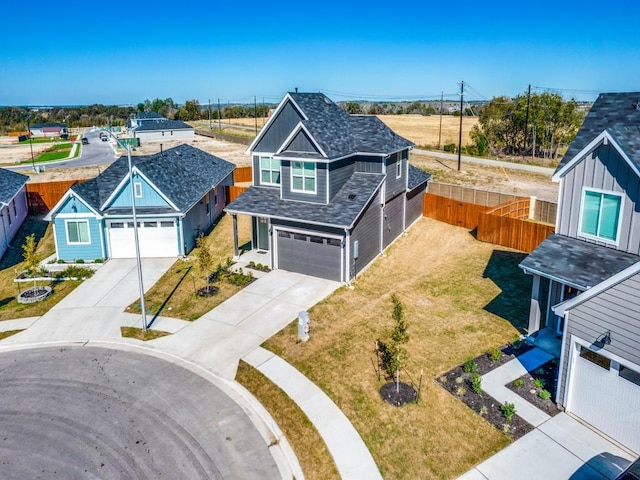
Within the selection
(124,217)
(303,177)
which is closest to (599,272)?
(303,177)

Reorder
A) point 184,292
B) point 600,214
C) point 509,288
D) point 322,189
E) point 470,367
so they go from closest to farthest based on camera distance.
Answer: point 470,367, point 600,214, point 509,288, point 184,292, point 322,189

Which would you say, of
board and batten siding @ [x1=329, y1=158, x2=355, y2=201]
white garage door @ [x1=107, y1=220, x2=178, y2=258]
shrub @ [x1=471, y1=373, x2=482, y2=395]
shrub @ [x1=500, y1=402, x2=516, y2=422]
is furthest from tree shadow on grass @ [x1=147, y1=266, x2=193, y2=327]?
shrub @ [x1=500, y1=402, x2=516, y2=422]

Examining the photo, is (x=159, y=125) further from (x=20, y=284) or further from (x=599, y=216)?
(x=599, y=216)

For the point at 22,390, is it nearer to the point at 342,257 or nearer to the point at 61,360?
the point at 61,360

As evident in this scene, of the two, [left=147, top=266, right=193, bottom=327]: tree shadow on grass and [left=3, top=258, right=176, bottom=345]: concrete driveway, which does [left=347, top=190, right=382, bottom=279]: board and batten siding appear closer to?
[left=147, top=266, right=193, bottom=327]: tree shadow on grass

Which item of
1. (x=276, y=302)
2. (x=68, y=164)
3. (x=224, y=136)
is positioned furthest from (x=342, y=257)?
(x=224, y=136)

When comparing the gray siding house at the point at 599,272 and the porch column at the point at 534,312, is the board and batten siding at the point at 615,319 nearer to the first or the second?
the gray siding house at the point at 599,272

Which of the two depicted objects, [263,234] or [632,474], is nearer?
[632,474]
